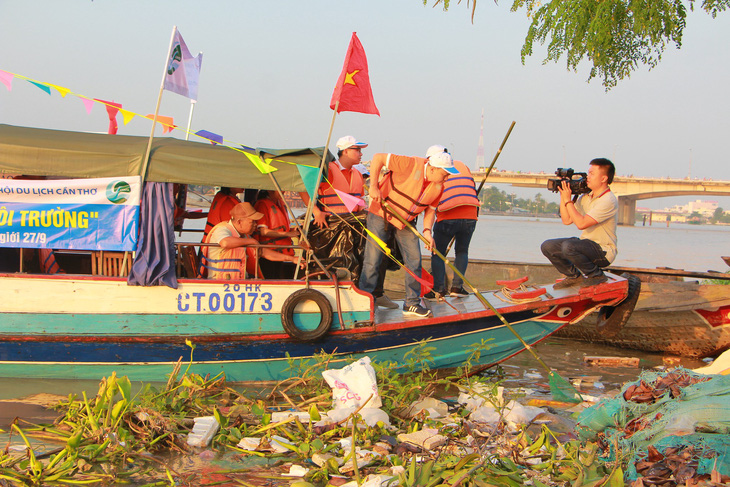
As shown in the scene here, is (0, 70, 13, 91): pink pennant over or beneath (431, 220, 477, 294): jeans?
over

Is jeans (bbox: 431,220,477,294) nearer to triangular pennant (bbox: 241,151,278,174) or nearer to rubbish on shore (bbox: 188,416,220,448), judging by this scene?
triangular pennant (bbox: 241,151,278,174)

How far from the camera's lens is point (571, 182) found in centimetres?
641

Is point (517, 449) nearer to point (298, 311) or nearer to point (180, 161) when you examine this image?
point (298, 311)

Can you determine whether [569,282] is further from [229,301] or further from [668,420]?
[229,301]

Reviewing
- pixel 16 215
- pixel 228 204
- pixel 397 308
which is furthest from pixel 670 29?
pixel 16 215

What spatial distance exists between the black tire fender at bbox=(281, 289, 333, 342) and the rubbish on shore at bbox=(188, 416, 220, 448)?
4.20 ft

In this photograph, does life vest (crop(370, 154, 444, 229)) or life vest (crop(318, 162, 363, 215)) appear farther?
life vest (crop(318, 162, 363, 215))

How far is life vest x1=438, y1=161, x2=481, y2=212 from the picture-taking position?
692cm

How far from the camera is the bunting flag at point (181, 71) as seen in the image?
247 inches

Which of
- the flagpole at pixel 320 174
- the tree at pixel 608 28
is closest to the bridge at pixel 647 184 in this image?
the tree at pixel 608 28

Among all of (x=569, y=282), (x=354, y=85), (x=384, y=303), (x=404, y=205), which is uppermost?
(x=354, y=85)

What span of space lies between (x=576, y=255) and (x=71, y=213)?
4642 mm

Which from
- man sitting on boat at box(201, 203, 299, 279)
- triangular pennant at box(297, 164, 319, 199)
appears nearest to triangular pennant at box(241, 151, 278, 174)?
triangular pennant at box(297, 164, 319, 199)

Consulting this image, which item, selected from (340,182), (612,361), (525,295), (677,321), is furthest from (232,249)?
(677,321)
